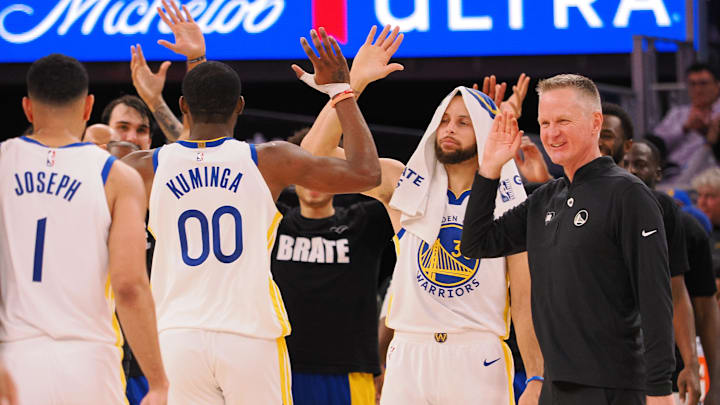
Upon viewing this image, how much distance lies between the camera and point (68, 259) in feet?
12.6

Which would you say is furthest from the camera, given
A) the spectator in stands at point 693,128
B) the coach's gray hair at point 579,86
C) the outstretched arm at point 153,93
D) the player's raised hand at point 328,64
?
the spectator in stands at point 693,128

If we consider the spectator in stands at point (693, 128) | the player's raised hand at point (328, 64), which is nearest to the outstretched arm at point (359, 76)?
the player's raised hand at point (328, 64)

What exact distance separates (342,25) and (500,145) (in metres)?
7.69

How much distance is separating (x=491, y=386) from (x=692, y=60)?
295 inches

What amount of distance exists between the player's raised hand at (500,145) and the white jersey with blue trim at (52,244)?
66.5 inches

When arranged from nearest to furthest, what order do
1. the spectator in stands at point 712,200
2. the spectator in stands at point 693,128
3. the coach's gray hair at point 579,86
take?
1. the coach's gray hair at point 579,86
2. the spectator in stands at point 712,200
3. the spectator in stands at point 693,128

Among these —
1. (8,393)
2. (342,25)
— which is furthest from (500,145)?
(342,25)

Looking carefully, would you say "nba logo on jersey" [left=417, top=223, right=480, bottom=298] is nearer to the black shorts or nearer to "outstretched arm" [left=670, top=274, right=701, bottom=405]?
the black shorts

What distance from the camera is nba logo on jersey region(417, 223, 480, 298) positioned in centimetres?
512

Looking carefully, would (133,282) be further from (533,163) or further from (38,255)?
(533,163)

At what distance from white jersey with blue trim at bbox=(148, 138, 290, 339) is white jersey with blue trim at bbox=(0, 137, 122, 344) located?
0.58 meters

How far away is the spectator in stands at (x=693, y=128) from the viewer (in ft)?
33.9

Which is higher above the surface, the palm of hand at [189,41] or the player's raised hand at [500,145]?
the palm of hand at [189,41]

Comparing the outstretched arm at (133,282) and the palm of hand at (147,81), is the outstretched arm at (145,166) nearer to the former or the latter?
the outstretched arm at (133,282)
